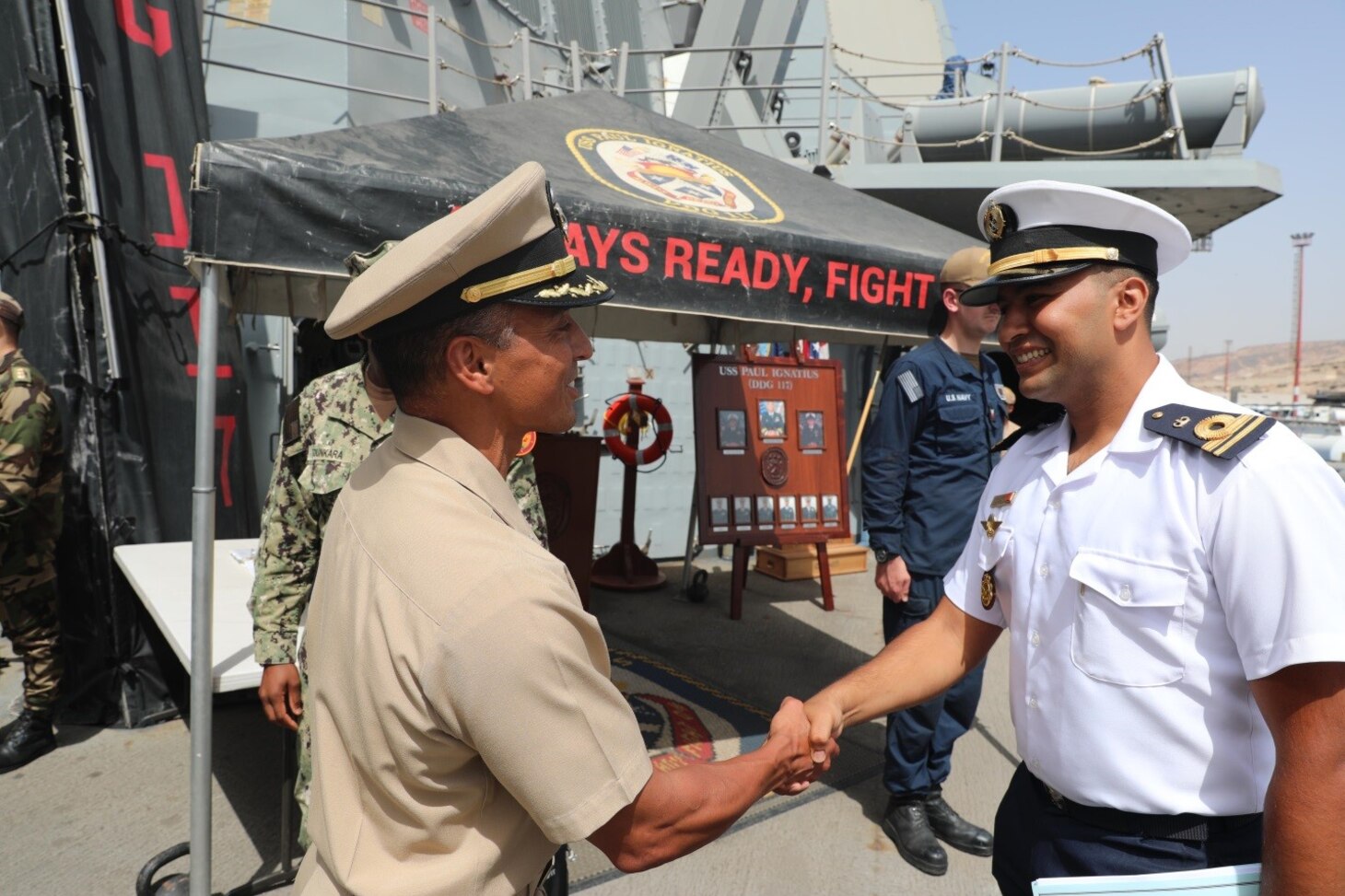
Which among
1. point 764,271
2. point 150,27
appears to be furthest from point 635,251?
point 150,27

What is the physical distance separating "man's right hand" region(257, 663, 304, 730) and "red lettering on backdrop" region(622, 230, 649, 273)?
1727 mm

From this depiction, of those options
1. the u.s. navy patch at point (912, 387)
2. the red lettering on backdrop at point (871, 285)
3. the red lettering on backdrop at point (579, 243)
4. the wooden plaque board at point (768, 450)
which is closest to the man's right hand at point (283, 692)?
the red lettering on backdrop at point (579, 243)

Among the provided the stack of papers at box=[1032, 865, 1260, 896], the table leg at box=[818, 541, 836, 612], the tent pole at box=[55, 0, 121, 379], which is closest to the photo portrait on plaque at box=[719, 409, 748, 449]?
the table leg at box=[818, 541, 836, 612]

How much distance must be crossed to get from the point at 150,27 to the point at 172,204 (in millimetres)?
942

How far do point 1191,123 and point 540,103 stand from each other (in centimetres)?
859

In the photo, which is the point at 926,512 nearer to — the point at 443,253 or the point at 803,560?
the point at 443,253

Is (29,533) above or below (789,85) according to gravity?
below

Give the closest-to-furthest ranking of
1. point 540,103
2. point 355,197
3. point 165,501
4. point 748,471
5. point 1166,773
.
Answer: point 1166,773
point 355,197
point 540,103
point 165,501
point 748,471

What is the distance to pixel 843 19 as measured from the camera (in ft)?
41.9

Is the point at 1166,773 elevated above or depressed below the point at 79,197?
below

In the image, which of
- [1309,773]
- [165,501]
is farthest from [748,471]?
[1309,773]

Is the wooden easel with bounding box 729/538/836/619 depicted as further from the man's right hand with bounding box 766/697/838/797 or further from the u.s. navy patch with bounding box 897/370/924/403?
the man's right hand with bounding box 766/697/838/797

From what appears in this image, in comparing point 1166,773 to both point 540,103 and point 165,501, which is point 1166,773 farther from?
point 165,501

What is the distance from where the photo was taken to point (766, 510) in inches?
242
